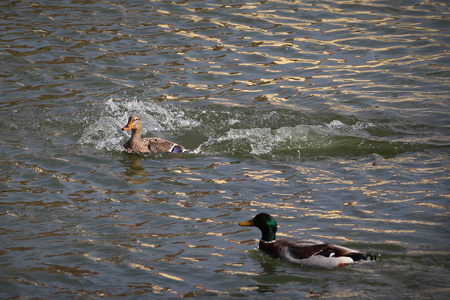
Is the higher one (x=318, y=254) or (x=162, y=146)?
(x=162, y=146)

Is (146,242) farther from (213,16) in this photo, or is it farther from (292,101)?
(213,16)

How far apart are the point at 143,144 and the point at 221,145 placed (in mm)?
1408

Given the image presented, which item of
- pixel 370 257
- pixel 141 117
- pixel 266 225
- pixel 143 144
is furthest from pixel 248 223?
pixel 141 117

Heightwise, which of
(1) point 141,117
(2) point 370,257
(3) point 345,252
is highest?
(1) point 141,117

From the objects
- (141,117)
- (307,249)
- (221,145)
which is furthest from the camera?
(141,117)

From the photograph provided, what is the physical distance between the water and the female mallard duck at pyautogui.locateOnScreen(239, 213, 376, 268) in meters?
0.13

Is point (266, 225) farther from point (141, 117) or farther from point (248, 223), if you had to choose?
point (141, 117)

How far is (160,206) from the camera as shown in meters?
9.34

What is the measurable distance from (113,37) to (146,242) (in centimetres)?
995

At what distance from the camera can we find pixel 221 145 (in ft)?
38.6

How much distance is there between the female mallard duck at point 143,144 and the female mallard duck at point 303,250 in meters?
3.80

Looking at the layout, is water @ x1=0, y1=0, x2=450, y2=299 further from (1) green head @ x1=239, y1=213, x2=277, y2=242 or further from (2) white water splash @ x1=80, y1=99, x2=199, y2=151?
(1) green head @ x1=239, y1=213, x2=277, y2=242

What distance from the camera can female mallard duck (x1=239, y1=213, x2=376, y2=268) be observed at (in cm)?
749

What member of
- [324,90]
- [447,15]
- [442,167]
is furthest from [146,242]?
[447,15]
